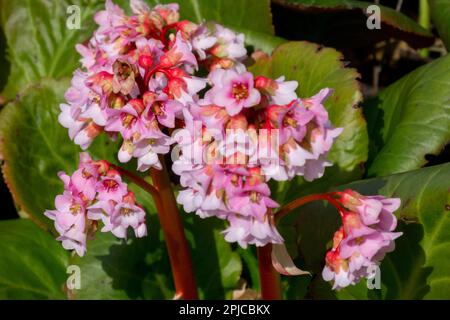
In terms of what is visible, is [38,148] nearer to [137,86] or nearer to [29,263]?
[29,263]

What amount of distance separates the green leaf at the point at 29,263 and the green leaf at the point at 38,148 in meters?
0.08

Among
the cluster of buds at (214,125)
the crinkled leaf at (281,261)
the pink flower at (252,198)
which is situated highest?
the cluster of buds at (214,125)

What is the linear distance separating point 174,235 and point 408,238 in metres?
0.47

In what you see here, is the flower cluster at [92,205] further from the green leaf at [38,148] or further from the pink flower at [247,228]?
the green leaf at [38,148]

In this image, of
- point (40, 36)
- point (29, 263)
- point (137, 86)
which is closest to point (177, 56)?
point (137, 86)

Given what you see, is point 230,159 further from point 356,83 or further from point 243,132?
point 356,83

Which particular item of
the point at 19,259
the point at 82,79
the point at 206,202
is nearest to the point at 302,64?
the point at 82,79

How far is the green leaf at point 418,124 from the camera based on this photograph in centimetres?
165

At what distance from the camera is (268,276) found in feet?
4.52

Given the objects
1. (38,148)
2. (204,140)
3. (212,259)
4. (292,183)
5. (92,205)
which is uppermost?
(204,140)

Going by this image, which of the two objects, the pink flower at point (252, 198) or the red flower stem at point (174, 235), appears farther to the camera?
the red flower stem at point (174, 235)

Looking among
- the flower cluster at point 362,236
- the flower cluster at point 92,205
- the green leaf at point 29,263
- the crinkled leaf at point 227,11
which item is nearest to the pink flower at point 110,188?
the flower cluster at point 92,205

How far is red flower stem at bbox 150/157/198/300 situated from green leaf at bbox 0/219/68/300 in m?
0.40

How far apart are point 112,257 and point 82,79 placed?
0.50 m
